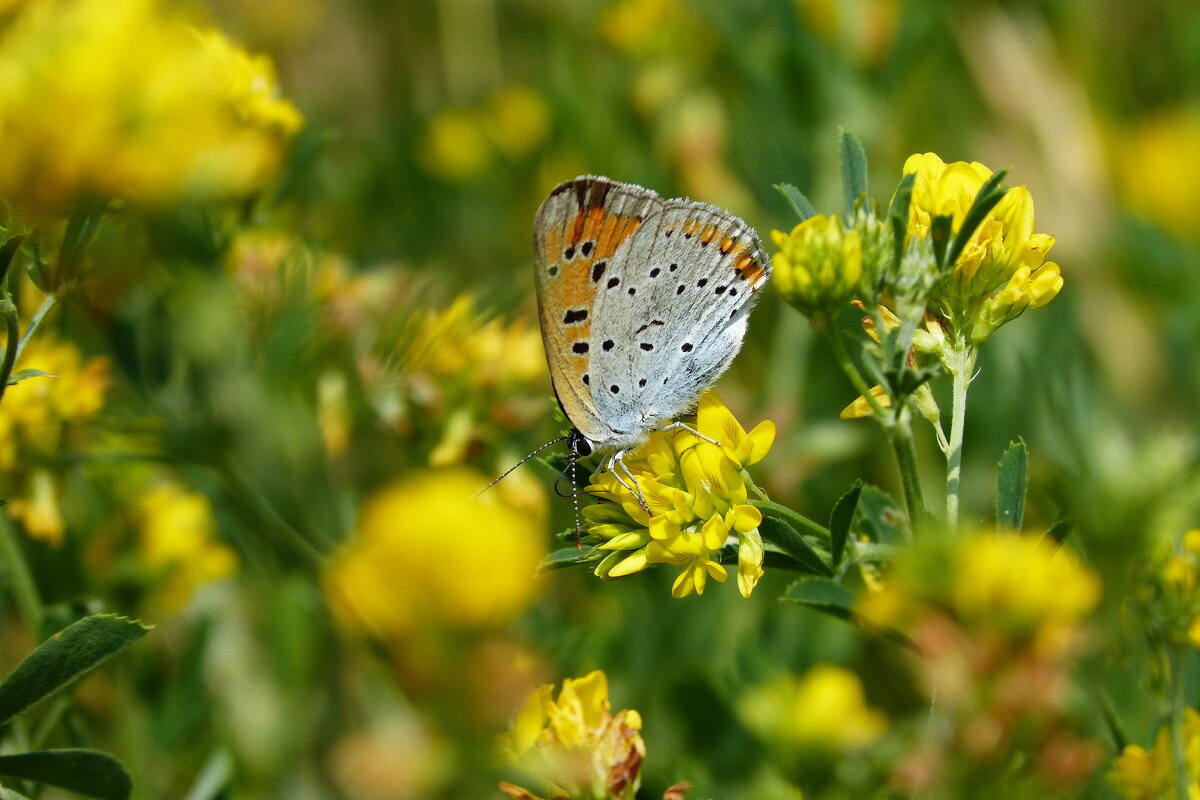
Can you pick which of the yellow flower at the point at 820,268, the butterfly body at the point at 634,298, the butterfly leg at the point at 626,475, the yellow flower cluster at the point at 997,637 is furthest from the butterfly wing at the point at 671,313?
the yellow flower cluster at the point at 997,637

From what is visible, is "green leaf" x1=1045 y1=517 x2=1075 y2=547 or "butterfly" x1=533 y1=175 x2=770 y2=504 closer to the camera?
"green leaf" x1=1045 y1=517 x2=1075 y2=547

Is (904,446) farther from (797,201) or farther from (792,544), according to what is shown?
(797,201)

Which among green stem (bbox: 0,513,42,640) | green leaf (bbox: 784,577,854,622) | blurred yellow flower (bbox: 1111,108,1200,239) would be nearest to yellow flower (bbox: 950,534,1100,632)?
green leaf (bbox: 784,577,854,622)

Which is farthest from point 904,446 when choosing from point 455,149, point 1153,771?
point 455,149

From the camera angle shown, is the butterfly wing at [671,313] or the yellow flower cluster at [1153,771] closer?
the yellow flower cluster at [1153,771]

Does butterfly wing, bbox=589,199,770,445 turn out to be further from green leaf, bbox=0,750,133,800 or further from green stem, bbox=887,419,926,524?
green leaf, bbox=0,750,133,800

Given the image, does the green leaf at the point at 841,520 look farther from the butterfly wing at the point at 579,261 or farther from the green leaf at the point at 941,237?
the butterfly wing at the point at 579,261

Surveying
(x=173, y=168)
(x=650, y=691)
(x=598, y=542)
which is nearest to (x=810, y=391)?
(x=650, y=691)
